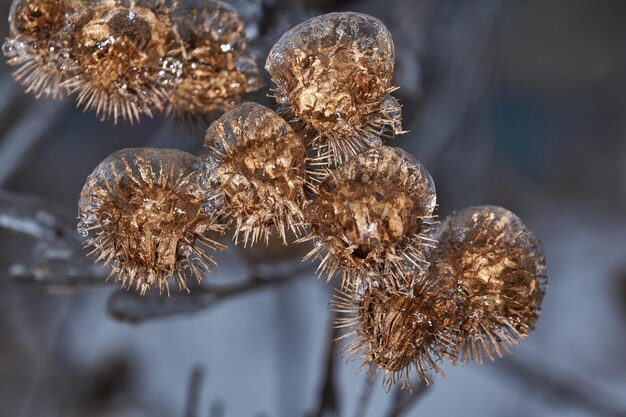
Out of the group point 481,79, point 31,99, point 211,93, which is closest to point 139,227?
point 211,93

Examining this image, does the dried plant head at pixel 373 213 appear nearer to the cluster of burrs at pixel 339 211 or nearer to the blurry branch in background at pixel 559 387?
the cluster of burrs at pixel 339 211

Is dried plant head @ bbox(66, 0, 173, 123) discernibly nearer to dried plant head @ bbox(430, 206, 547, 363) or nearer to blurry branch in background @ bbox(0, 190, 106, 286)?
dried plant head @ bbox(430, 206, 547, 363)

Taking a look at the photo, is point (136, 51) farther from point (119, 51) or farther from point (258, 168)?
point (258, 168)

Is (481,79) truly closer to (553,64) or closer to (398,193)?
(553,64)

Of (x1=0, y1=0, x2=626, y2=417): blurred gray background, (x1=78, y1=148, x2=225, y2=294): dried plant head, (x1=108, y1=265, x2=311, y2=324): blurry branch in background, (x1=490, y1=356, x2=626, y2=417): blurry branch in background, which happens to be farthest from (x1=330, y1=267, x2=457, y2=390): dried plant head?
(x1=490, y1=356, x2=626, y2=417): blurry branch in background

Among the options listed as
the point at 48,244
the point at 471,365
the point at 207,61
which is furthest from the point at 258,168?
the point at 471,365
